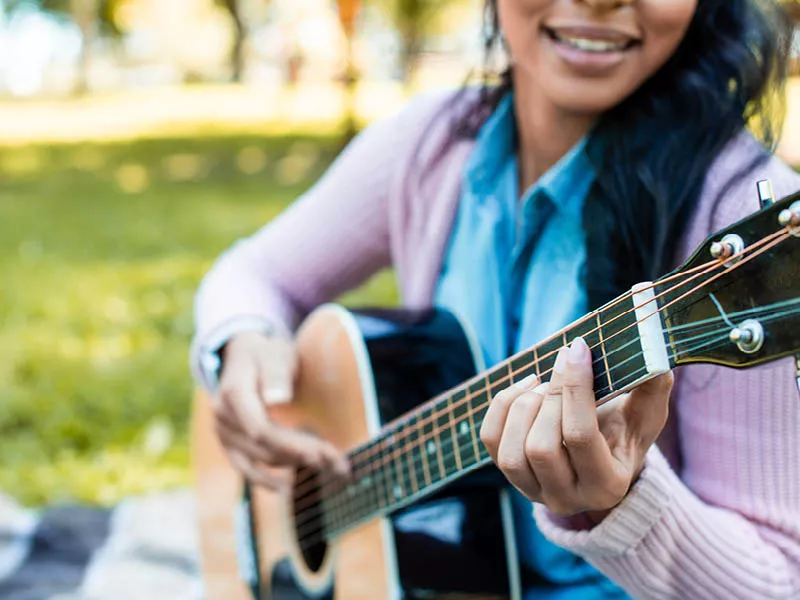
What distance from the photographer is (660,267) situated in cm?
126

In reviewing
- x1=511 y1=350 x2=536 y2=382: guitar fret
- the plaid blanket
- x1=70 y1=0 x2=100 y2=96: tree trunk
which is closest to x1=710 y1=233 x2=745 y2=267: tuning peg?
x1=511 y1=350 x2=536 y2=382: guitar fret

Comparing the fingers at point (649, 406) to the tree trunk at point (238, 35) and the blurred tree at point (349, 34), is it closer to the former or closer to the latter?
the blurred tree at point (349, 34)

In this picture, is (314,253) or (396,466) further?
(314,253)

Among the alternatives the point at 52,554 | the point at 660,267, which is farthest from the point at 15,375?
the point at 660,267

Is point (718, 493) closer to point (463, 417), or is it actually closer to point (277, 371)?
point (463, 417)

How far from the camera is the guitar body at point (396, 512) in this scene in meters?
1.45

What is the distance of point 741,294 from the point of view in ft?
2.74

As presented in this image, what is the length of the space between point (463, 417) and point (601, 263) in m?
0.28

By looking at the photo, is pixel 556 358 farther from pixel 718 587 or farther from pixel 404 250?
pixel 404 250

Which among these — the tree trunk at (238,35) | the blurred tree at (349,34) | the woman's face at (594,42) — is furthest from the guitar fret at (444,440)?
the tree trunk at (238,35)

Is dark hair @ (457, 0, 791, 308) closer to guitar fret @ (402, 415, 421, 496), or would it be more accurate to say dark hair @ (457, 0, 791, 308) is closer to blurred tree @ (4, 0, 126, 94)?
guitar fret @ (402, 415, 421, 496)

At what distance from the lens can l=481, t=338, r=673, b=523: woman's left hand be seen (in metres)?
0.94

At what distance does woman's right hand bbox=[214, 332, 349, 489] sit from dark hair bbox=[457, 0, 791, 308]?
546 millimetres

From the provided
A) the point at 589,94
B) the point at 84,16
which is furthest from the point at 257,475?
the point at 84,16
